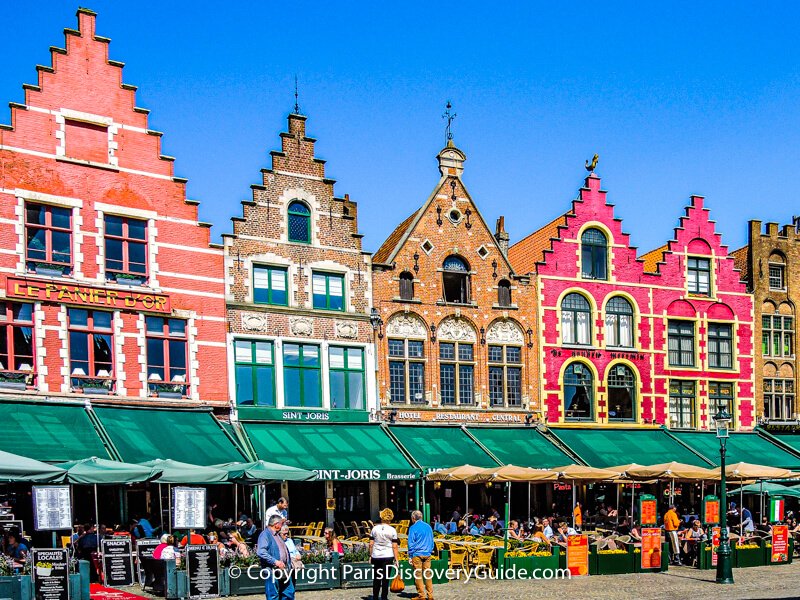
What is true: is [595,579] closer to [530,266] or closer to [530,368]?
[530,368]

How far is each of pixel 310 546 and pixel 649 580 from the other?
7.35 meters

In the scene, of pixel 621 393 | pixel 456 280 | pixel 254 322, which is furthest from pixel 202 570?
pixel 621 393

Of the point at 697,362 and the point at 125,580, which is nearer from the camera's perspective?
the point at 125,580

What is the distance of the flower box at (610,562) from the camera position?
2503 cm

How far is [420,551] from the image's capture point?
62.3ft

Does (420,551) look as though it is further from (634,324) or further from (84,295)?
(634,324)

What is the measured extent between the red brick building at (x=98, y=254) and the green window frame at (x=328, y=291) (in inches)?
116

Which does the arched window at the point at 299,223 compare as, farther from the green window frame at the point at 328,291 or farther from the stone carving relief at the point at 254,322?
the stone carving relief at the point at 254,322

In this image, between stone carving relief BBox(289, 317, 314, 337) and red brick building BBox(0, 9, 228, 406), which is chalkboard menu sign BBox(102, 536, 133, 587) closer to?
red brick building BBox(0, 9, 228, 406)

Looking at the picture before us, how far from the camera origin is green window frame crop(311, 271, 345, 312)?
3194 centimetres

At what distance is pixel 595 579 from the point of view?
2416 centimetres

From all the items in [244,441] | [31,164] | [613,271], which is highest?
[31,164]

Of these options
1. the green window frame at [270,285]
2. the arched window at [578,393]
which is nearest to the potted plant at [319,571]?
the green window frame at [270,285]

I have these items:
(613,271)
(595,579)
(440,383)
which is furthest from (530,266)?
(595,579)
